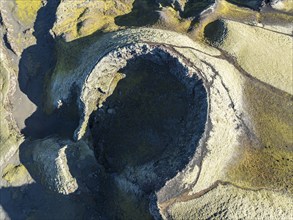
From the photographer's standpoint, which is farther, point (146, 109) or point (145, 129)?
point (146, 109)

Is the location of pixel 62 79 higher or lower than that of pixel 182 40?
lower

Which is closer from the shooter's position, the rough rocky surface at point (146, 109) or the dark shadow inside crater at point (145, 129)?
the rough rocky surface at point (146, 109)

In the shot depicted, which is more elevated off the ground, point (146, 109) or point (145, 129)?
point (146, 109)

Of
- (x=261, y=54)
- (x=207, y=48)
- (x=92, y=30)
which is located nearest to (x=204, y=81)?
(x=207, y=48)

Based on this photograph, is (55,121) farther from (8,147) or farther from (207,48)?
(207,48)
